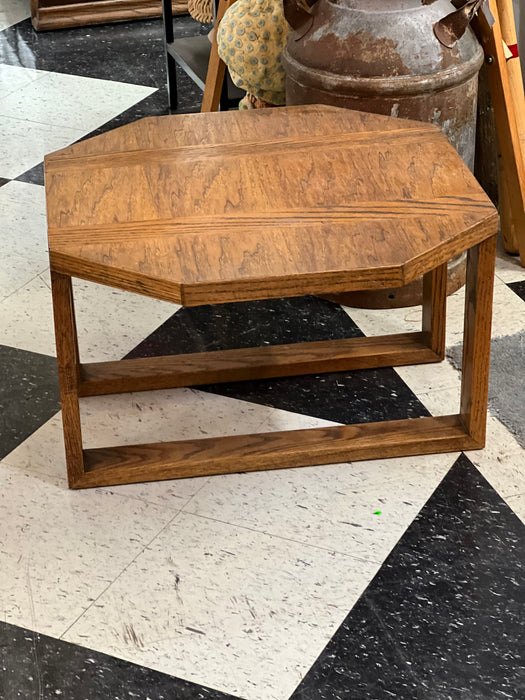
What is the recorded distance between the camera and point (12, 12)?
4.13m

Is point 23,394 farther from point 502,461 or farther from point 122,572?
point 502,461

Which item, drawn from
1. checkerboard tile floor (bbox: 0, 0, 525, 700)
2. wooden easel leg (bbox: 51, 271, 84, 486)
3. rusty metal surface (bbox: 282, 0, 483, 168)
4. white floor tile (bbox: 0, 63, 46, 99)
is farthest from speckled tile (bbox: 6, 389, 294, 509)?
white floor tile (bbox: 0, 63, 46, 99)

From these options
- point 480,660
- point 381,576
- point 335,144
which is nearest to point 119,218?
point 335,144

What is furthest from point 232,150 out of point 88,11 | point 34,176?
point 88,11

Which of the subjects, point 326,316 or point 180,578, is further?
point 326,316

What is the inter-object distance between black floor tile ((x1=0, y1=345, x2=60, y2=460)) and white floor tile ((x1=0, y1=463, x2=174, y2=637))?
107 mm

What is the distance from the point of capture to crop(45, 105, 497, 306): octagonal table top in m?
1.37

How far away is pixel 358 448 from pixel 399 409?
0.61 feet

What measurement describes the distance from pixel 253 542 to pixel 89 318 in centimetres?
81

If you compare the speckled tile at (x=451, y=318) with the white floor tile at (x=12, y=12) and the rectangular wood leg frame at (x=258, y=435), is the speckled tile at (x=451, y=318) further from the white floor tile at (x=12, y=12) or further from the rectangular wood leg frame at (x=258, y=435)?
the white floor tile at (x=12, y=12)

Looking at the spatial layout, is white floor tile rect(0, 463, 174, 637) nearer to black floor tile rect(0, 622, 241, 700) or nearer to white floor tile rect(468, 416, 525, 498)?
black floor tile rect(0, 622, 241, 700)

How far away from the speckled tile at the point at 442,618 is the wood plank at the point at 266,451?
12cm

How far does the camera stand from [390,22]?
195cm

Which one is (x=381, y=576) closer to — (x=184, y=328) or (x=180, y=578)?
(x=180, y=578)
